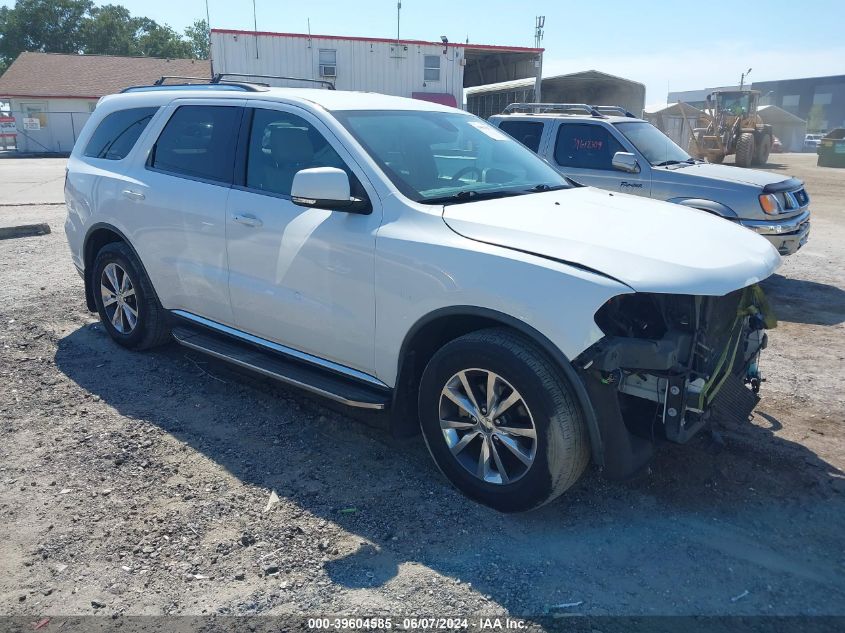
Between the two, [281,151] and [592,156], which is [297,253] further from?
[592,156]

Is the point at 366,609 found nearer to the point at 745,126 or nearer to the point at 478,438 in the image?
the point at 478,438

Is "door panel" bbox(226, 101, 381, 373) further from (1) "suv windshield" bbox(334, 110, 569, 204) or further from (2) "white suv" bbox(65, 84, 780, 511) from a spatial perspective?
(1) "suv windshield" bbox(334, 110, 569, 204)

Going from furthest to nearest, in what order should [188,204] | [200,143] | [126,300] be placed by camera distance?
[126,300], [200,143], [188,204]

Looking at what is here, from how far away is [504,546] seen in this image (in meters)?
3.24

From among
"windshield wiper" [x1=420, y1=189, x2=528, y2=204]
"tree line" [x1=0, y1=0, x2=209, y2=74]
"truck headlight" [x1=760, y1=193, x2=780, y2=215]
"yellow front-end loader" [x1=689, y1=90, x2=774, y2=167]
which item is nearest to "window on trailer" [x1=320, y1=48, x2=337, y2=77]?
"yellow front-end loader" [x1=689, y1=90, x2=774, y2=167]

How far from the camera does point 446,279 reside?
3389 millimetres

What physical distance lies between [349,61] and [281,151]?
22.7m

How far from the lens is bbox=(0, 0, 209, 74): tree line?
2429 inches

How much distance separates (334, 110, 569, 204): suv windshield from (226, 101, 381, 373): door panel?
8.4 inches

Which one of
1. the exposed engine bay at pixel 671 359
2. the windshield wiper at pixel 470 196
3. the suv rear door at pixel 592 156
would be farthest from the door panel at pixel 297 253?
the suv rear door at pixel 592 156

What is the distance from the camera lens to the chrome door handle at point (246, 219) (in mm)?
4250

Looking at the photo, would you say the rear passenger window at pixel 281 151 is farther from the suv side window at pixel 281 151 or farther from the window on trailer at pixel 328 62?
the window on trailer at pixel 328 62

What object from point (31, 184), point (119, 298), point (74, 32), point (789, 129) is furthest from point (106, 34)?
point (119, 298)

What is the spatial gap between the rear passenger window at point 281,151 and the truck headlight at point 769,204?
5.63m
